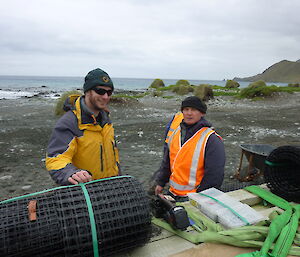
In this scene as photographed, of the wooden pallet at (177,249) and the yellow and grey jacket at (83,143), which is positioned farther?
the yellow and grey jacket at (83,143)

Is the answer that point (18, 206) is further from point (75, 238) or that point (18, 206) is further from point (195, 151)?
point (195, 151)

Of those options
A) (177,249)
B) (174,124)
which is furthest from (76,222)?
(174,124)

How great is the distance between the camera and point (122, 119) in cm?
1673

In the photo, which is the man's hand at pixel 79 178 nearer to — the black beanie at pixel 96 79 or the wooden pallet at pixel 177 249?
the wooden pallet at pixel 177 249

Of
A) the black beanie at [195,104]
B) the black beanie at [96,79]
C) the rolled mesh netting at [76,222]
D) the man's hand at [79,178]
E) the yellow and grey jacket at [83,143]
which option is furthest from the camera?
the black beanie at [195,104]

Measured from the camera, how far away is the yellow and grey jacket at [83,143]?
2818 mm

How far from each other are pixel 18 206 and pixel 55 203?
255 mm

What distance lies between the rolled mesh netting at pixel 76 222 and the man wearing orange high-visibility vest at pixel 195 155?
171 cm

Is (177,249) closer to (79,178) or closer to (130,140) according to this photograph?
(79,178)

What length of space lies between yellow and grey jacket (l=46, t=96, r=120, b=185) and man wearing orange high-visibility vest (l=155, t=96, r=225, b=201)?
1018 mm

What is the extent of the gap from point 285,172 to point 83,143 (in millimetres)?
2392

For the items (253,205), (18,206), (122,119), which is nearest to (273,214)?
(253,205)

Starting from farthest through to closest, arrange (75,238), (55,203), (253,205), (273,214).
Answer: (253,205) → (273,214) → (55,203) → (75,238)

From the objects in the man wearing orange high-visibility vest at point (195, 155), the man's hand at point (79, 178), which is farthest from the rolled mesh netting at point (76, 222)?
the man wearing orange high-visibility vest at point (195, 155)
